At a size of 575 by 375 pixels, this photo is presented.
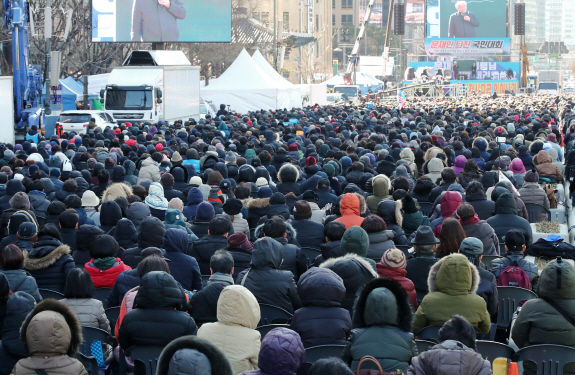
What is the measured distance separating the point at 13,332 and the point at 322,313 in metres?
2.12

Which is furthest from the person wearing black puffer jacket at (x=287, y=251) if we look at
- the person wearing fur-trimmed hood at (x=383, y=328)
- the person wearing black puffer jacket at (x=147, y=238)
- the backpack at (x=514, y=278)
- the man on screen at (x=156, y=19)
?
the man on screen at (x=156, y=19)

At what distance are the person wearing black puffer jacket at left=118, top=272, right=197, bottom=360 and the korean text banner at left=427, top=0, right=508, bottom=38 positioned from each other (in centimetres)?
9081

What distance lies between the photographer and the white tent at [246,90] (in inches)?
1586

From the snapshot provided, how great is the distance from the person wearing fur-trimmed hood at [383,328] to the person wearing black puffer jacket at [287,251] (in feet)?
8.55

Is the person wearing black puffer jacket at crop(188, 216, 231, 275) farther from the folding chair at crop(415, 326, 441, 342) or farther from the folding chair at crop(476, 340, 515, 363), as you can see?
the folding chair at crop(476, 340, 515, 363)

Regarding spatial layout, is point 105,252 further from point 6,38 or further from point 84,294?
point 6,38

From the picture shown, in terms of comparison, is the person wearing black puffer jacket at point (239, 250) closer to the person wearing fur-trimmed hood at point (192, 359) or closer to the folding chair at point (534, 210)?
the person wearing fur-trimmed hood at point (192, 359)

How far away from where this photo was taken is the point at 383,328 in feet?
15.6

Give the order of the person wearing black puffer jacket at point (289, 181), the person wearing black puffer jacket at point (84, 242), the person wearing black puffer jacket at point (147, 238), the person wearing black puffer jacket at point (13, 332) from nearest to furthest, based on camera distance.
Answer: the person wearing black puffer jacket at point (13, 332) → the person wearing black puffer jacket at point (147, 238) → the person wearing black puffer jacket at point (84, 242) → the person wearing black puffer jacket at point (289, 181)

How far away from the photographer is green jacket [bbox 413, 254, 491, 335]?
18.7 feet

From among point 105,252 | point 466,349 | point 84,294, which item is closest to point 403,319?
point 466,349

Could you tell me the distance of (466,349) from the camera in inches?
161

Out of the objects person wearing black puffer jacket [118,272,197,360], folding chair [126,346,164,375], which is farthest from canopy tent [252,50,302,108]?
folding chair [126,346,164,375]

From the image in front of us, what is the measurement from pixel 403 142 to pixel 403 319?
14070 millimetres
